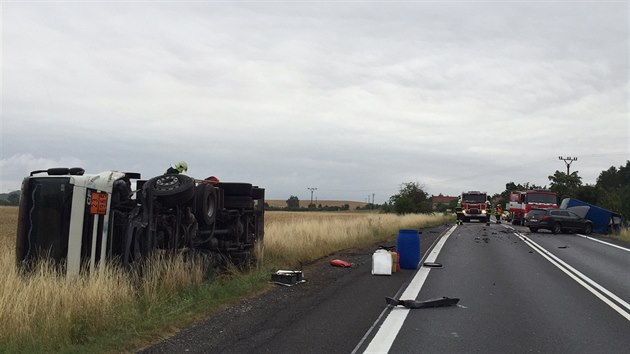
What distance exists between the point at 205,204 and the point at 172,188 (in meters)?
1.19

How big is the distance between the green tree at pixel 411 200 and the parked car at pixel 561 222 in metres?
31.7

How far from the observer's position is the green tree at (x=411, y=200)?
224 feet

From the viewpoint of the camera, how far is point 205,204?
1093 centimetres

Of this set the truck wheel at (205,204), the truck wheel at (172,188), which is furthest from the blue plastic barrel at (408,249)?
the truck wheel at (172,188)

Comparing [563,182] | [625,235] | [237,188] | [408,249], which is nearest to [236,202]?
[237,188]

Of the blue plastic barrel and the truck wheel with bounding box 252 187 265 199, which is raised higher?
the truck wheel with bounding box 252 187 265 199

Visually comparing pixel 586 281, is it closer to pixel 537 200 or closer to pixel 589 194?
pixel 537 200

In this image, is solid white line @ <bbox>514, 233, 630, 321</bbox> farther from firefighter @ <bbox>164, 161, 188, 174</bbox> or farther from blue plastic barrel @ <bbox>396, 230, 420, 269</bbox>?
firefighter @ <bbox>164, 161, 188, 174</bbox>

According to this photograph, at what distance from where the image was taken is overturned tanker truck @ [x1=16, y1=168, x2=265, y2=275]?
8.72 meters

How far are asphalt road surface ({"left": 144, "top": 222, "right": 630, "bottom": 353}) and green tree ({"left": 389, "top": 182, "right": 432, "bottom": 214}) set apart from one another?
54.0 metres

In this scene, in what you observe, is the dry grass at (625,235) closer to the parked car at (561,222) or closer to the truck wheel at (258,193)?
the parked car at (561,222)

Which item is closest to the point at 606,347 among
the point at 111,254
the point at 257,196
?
the point at 111,254

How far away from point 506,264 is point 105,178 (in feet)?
36.9

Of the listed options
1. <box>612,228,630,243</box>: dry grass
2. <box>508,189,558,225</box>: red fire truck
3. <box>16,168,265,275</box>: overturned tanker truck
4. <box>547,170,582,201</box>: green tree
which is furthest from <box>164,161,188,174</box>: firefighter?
<box>547,170,582,201</box>: green tree
